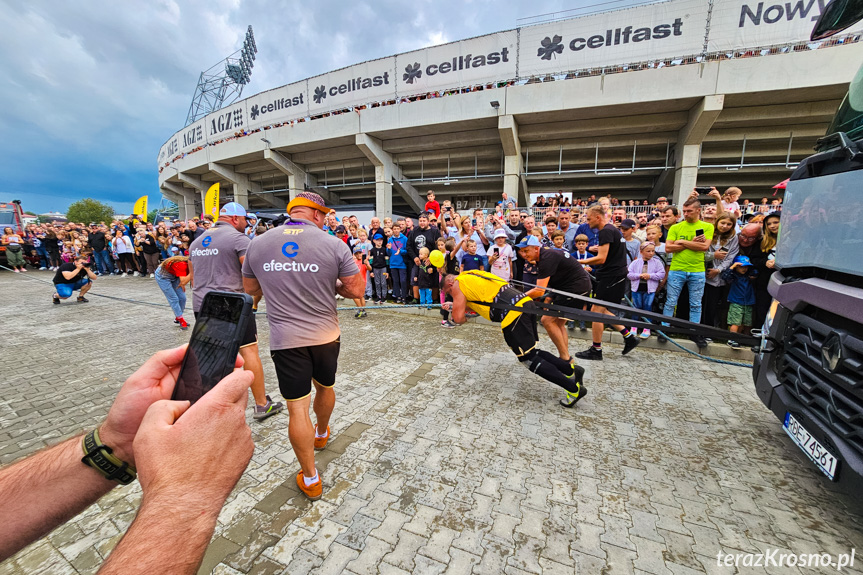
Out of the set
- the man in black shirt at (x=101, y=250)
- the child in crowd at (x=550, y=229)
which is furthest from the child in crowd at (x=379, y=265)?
the man in black shirt at (x=101, y=250)

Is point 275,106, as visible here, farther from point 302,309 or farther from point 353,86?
point 302,309

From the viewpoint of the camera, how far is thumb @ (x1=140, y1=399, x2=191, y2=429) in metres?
0.79

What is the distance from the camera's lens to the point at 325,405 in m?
2.60

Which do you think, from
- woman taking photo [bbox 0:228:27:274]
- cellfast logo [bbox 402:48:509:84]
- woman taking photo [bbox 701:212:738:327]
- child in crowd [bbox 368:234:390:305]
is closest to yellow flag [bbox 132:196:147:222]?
woman taking photo [bbox 0:228:27:274]

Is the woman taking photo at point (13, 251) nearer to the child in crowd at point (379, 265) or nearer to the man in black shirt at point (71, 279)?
the man in black shirt at point (71, 279)

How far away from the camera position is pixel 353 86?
17.7 metres

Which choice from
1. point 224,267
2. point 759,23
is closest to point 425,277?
point 224,267

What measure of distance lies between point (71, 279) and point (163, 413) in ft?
36.6

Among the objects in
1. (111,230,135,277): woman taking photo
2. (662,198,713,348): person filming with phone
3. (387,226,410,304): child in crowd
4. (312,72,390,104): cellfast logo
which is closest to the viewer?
(662,198,713,348): person filming with phone

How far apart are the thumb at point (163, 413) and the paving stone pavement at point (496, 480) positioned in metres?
1.51

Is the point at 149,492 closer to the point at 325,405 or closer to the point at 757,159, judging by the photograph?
the point at 325,405

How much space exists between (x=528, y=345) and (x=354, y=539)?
2.30 metres

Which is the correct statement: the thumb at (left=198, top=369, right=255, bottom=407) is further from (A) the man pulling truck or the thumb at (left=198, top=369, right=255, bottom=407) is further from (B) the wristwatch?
(A) the man pulling truck

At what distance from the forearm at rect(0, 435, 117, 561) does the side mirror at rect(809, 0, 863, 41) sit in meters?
4.74
